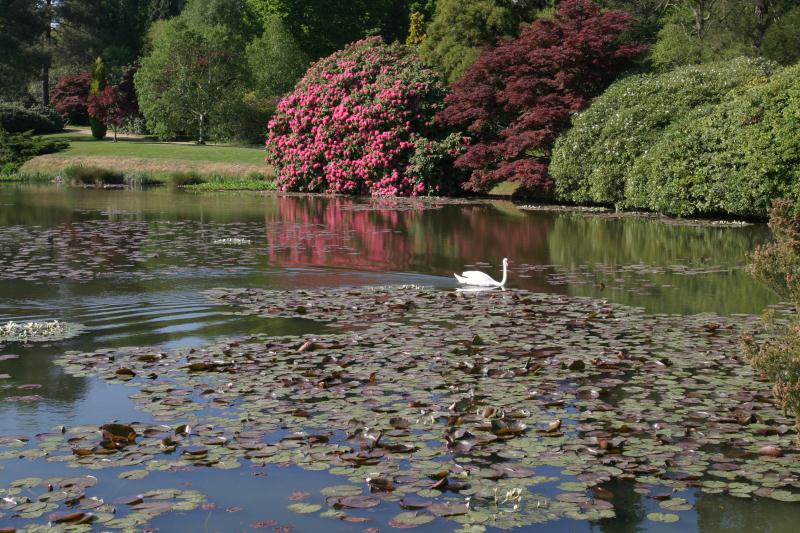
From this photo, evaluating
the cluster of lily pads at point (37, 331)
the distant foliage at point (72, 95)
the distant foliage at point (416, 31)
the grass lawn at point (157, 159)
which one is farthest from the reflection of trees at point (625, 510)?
the distant foliage at point (72, 95)

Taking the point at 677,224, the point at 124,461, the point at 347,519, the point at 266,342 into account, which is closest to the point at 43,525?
the point at 124,461

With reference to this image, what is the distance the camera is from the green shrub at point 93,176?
156ft

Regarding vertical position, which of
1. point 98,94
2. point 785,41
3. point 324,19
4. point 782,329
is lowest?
point 782,329

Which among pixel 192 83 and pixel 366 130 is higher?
pixel 192 83

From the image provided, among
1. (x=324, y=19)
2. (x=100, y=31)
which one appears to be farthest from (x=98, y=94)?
(x=100, y=31)

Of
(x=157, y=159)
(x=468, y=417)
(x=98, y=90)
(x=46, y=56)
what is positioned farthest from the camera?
(x=46, y=56)

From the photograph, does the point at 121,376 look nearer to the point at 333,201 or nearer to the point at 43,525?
the point at 43,525

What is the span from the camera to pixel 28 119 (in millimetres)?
63531

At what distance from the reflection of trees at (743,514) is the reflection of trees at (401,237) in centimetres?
1064

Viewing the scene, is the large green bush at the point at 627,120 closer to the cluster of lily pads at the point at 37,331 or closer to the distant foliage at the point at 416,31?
the cluster of lily pads at the point at 37,331

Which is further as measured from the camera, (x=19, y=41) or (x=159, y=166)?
(x=19, y=41)

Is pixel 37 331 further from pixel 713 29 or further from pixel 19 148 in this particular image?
pixel 19 148

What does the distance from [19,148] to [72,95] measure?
21.3 meters

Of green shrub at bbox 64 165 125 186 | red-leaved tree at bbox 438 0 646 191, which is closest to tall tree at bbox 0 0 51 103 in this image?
green shrub at bbox 64 165 125 186
